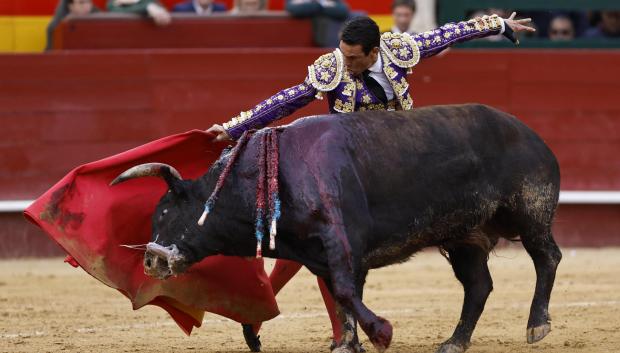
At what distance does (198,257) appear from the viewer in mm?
4898

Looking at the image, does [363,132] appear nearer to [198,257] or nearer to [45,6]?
[198,257]

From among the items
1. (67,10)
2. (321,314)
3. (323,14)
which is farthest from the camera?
(67,10)

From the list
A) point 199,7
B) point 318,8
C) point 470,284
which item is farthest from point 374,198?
point 199,7

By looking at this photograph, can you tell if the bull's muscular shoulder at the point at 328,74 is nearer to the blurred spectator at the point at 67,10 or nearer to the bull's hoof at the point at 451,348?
the bull's hoof at the point at 451,348

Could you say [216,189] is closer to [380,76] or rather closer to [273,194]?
[273,194]

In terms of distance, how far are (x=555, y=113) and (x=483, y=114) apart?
158 inches

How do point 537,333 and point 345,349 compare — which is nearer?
point 345,349

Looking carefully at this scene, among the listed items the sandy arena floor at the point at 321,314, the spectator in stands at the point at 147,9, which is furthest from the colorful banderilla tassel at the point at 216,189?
the spectator in stands at the point at 147,9

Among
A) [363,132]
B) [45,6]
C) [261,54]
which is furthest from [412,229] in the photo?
[45,6]

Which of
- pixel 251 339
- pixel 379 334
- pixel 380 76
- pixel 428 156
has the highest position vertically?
pixel 380 76

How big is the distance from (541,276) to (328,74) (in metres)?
1.12

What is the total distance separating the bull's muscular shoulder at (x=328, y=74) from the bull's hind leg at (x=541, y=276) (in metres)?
0.93

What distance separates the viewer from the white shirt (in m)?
5.05

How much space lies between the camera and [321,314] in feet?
21.7
